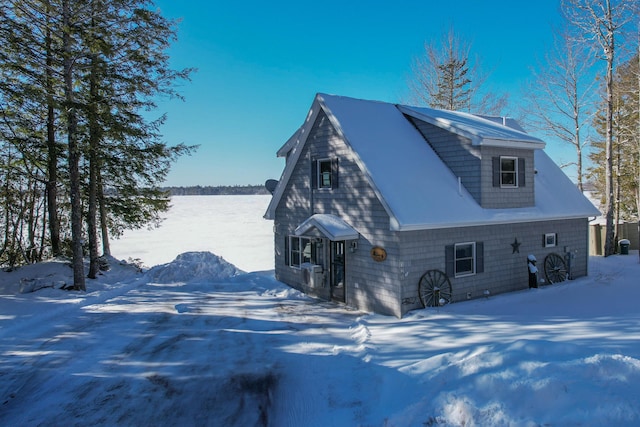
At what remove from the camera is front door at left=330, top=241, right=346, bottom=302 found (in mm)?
12273

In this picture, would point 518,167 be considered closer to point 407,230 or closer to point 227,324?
point 407,230

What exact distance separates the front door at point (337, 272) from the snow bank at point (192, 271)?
6080 millimetres

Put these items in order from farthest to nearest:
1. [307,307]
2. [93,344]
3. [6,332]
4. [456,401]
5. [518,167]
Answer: [518,167]
[307,307]
[6,332]
[93,344]
[456,401]

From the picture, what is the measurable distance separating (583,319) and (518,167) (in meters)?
5.24

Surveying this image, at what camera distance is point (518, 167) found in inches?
502

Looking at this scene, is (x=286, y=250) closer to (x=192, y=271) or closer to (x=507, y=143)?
(x=192, y=271)

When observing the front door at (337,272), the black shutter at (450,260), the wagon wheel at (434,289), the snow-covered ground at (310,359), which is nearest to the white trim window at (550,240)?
the snow-covered ground at (310,359)

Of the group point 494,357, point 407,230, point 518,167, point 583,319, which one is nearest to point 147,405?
point 494,357

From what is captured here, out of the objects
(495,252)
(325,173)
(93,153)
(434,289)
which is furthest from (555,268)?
(93,153)

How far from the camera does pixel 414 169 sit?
1188 centimetres

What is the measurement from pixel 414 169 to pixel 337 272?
3848mm

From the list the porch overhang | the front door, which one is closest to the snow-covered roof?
the porch overhang

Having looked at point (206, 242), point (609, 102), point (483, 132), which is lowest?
point (206, 242)

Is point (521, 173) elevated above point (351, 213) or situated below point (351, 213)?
above
